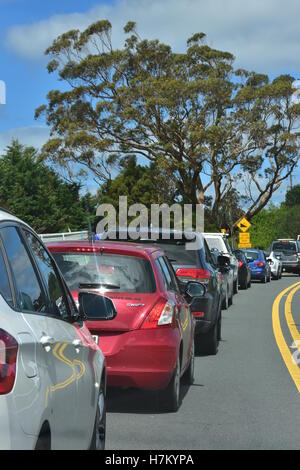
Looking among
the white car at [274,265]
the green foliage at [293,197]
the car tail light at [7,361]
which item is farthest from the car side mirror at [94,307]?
the green foliage at [293,197]

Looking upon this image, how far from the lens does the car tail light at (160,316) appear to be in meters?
7.54

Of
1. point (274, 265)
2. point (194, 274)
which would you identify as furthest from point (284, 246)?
point (194, 274)

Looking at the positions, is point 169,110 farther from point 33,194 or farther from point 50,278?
point 50,278

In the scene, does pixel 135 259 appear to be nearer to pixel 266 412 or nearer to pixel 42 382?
pixel 266 412

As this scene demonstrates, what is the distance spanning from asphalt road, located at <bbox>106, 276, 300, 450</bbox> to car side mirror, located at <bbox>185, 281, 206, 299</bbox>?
0.97 metres

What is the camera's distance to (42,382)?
11.9 ft

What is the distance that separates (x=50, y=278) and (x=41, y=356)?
1.03 meters

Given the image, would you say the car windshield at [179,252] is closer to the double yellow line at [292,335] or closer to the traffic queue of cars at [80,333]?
the traffic queue of cars at [80,333]

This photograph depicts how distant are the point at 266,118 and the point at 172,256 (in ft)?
139

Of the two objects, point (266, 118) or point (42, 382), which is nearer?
point (42, 382)

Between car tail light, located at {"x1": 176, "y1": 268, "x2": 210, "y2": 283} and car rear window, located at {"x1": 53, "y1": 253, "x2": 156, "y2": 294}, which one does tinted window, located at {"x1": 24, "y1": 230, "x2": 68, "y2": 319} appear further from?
car tail light, located at {"x1": 176, "y1": 268, "x2": 210, "y2": 283}

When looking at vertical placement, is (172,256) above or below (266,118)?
below

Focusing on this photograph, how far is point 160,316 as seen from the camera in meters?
7.60
